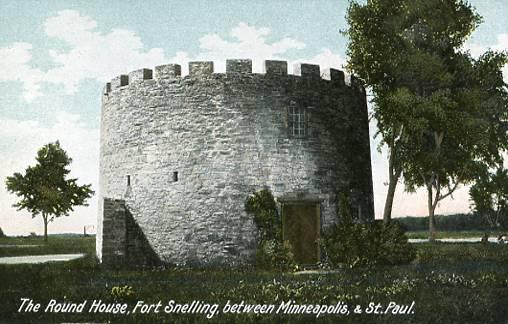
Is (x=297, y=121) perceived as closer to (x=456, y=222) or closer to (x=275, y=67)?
(x=275, y=67)

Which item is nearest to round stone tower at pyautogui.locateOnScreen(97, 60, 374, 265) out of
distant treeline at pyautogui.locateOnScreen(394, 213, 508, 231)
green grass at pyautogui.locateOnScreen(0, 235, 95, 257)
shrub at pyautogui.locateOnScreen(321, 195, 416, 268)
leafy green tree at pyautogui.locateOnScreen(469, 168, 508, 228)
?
shrub at pyautogui.locateOnScreen(321, 195, 416, 268)

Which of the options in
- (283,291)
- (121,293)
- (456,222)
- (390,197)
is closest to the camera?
(121,293)

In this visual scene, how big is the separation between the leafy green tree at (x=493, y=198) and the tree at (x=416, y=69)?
36.8 metres

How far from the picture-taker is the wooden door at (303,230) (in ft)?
57.6

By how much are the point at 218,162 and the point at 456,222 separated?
182ft

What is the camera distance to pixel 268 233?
17000mm

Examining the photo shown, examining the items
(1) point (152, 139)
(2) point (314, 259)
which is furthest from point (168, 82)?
(2) point (314, 259)

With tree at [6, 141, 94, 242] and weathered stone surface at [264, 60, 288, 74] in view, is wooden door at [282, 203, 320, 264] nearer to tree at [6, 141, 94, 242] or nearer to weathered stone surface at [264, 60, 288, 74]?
weathered stone surface at [264, 60, 288, 74]

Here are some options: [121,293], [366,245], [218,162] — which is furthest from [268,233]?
[121,293]

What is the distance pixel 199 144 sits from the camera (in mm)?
17281

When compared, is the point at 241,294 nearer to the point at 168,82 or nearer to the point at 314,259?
the point at 314,259

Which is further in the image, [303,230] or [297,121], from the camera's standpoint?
[297,121]

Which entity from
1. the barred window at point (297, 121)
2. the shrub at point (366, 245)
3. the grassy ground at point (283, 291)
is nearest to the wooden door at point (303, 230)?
the shrub at point (366, 245)

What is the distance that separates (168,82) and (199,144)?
2430 mm
